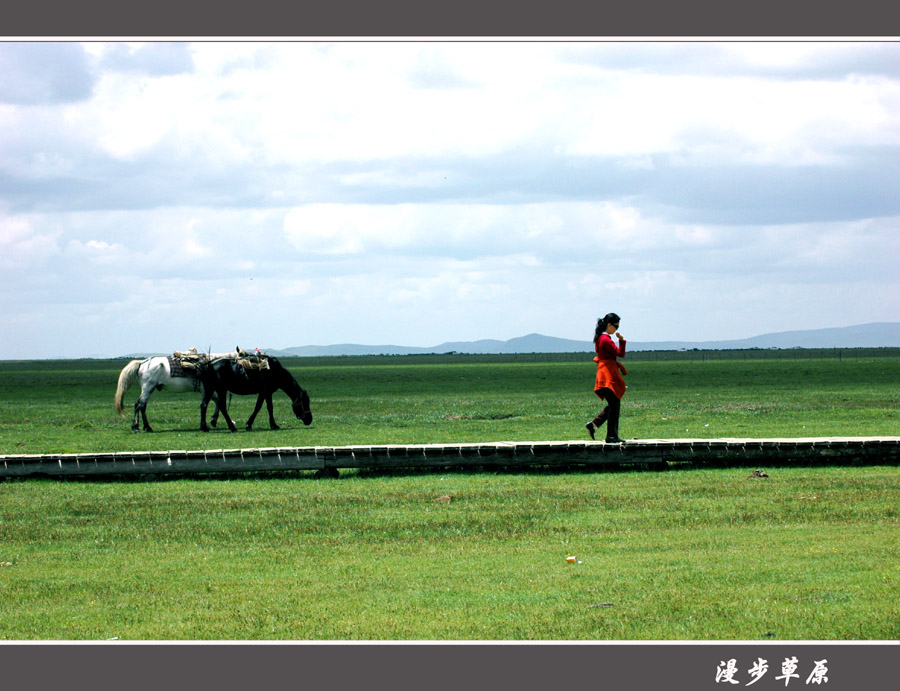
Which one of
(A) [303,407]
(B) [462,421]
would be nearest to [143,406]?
(A) [303,407]

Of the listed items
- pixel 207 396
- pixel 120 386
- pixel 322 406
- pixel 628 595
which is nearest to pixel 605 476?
pixel 628 595

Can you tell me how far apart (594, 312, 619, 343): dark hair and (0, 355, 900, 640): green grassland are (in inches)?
85.6

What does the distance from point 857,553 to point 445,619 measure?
4202 millimetres

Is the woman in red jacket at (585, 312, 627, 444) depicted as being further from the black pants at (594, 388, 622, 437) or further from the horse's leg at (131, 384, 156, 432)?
the horse's leg at (131, 384, 156, 432)

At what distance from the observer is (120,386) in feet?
91.0

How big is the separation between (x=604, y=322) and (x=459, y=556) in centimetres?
689

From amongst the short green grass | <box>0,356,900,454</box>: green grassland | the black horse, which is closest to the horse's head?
the black horse

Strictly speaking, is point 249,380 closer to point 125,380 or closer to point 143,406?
point 143,406

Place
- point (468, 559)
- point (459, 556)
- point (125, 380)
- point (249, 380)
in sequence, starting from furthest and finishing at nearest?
point (125, 380) < point (249, 380) < point (459, 556) < point (468, 559)

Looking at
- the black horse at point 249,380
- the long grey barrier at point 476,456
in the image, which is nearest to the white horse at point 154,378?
the black horse at point 249,380

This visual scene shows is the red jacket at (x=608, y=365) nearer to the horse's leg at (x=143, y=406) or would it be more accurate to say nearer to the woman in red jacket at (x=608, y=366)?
the woman in red jacket at (x=608, y=366)

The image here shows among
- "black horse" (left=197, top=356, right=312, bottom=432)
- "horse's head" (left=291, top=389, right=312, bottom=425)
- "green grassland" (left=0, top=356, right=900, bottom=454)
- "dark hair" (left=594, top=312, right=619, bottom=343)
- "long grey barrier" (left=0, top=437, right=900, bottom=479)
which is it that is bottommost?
"green grassland" (left=0, top=356, right=900, bottom=454)

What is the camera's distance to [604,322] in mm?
16625

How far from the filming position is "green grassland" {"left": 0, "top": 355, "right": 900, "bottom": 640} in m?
8.02
